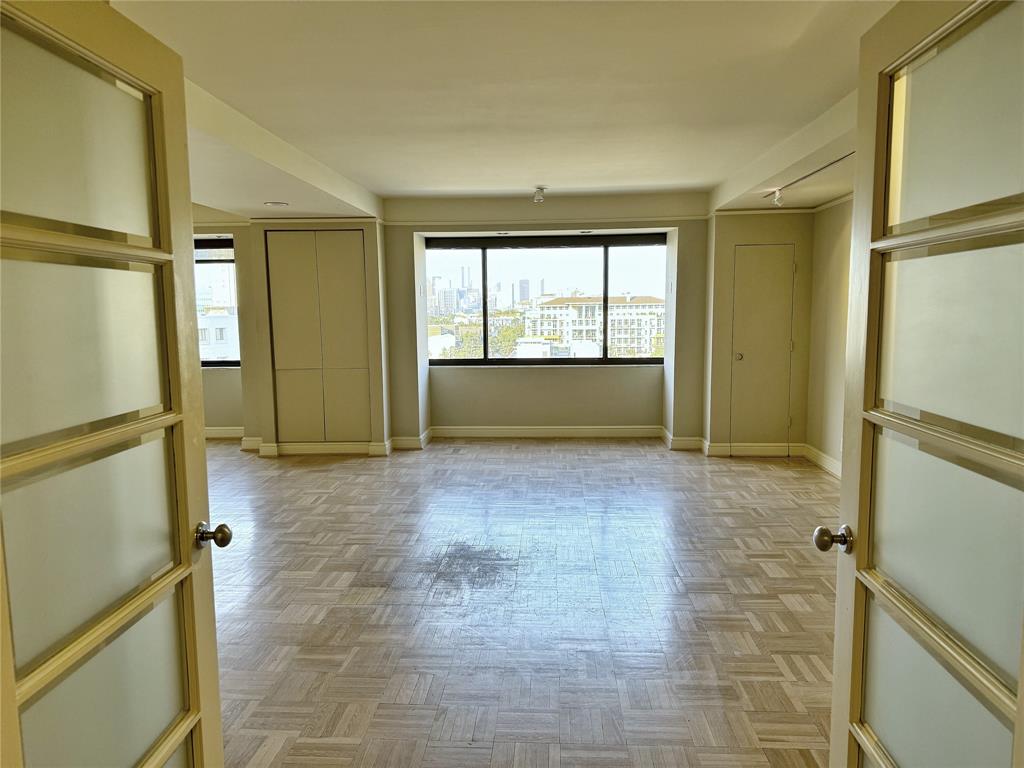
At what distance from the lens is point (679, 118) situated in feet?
11.6

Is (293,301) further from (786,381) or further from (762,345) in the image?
(786,381)

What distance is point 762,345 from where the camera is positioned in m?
6.04

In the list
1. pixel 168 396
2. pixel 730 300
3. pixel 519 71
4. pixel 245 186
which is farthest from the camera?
pixel 730 300

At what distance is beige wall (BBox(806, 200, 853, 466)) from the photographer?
5.27 metres

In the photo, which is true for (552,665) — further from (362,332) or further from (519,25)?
(362,332)

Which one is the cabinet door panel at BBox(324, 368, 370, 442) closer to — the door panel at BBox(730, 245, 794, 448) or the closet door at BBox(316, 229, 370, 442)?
the closet door at BBox(316, 229, 370, 442)

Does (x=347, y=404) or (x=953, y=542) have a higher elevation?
(x=953, y=542)

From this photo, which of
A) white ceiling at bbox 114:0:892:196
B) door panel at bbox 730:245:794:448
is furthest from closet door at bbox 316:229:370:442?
door panel at bbox 730:245:794:448

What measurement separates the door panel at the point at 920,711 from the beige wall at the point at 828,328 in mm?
4263

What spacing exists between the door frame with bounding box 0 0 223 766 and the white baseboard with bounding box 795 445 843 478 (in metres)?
5.22

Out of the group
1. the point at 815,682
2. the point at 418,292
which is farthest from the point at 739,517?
the point at 418,292

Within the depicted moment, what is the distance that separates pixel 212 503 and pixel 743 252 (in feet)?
17.4

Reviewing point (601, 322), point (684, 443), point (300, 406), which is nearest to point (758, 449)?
point (684, 443)

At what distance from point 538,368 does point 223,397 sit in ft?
12.3
